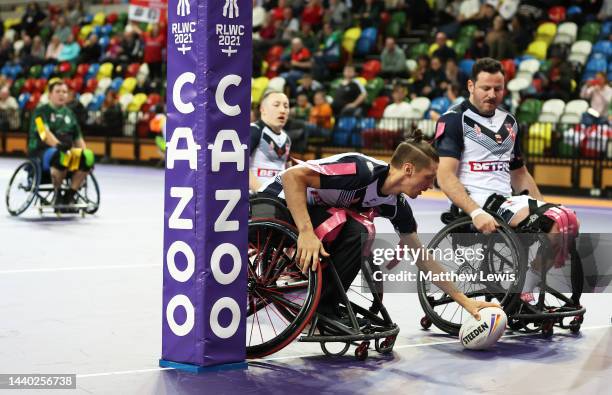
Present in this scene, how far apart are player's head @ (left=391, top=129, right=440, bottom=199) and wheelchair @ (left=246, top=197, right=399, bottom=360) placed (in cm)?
54

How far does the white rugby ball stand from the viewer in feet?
20.0

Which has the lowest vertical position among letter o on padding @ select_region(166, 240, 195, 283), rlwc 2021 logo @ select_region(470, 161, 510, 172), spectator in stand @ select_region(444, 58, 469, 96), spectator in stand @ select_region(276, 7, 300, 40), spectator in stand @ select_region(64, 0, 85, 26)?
letter o on padding @ select_region(166, 240, 195, 283)

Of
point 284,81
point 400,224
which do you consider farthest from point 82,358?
point 284,81

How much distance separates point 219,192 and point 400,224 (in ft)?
4.26

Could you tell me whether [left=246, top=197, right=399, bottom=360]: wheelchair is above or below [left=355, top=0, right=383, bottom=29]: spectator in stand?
below

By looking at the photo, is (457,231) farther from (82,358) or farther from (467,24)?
(467,24)

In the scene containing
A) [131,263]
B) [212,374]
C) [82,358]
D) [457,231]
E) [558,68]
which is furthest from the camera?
[558,68]

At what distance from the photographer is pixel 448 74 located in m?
19.4

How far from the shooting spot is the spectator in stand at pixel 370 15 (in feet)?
77.2

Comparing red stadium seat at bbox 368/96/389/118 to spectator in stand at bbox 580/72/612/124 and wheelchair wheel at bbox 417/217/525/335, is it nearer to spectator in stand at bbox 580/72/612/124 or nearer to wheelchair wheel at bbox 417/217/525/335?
spectator in stand at bbox 580/72/612/124

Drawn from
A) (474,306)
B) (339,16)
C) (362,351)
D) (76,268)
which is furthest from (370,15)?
(362,351)

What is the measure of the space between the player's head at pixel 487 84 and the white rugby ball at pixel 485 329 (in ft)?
4.94

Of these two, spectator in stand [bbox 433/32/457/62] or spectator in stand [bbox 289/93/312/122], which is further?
spectator in stand [bbox 289/93/312/122]

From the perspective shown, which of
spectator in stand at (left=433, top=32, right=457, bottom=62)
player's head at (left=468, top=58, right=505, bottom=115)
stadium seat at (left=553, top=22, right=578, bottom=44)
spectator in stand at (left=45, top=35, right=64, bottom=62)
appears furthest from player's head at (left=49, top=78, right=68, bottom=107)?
spectator in stand at (left=45, top=35, right=64, bottom=62)
